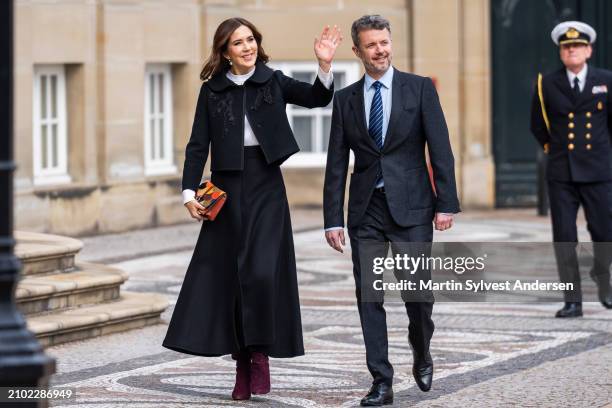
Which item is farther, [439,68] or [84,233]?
[439,68]

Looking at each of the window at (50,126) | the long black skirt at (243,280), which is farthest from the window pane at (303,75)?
the long black skirt at (243,280)

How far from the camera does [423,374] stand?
27.2 feet

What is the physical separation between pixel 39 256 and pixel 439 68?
9110 mm

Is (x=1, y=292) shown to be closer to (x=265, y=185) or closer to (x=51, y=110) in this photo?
(x=265, y=185)

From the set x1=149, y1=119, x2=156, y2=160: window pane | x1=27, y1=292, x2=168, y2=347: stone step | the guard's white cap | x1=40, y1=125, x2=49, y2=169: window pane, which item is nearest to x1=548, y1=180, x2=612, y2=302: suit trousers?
the guard's white cap

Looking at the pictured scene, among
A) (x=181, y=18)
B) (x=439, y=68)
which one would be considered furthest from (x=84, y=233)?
(x=439, y=68)

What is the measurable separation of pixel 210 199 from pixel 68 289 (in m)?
2.50

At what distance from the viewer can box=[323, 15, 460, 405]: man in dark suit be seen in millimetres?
8102

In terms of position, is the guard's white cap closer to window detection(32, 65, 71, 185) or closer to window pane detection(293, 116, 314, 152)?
window detection(32, 65, 71, 185)

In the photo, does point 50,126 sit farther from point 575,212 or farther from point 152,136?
point 575,212

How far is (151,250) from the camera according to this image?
51.4 feet

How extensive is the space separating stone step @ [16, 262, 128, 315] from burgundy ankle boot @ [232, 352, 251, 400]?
2222mm

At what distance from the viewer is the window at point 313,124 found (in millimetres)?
19250

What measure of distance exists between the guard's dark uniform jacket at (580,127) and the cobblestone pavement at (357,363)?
97 centimetres
